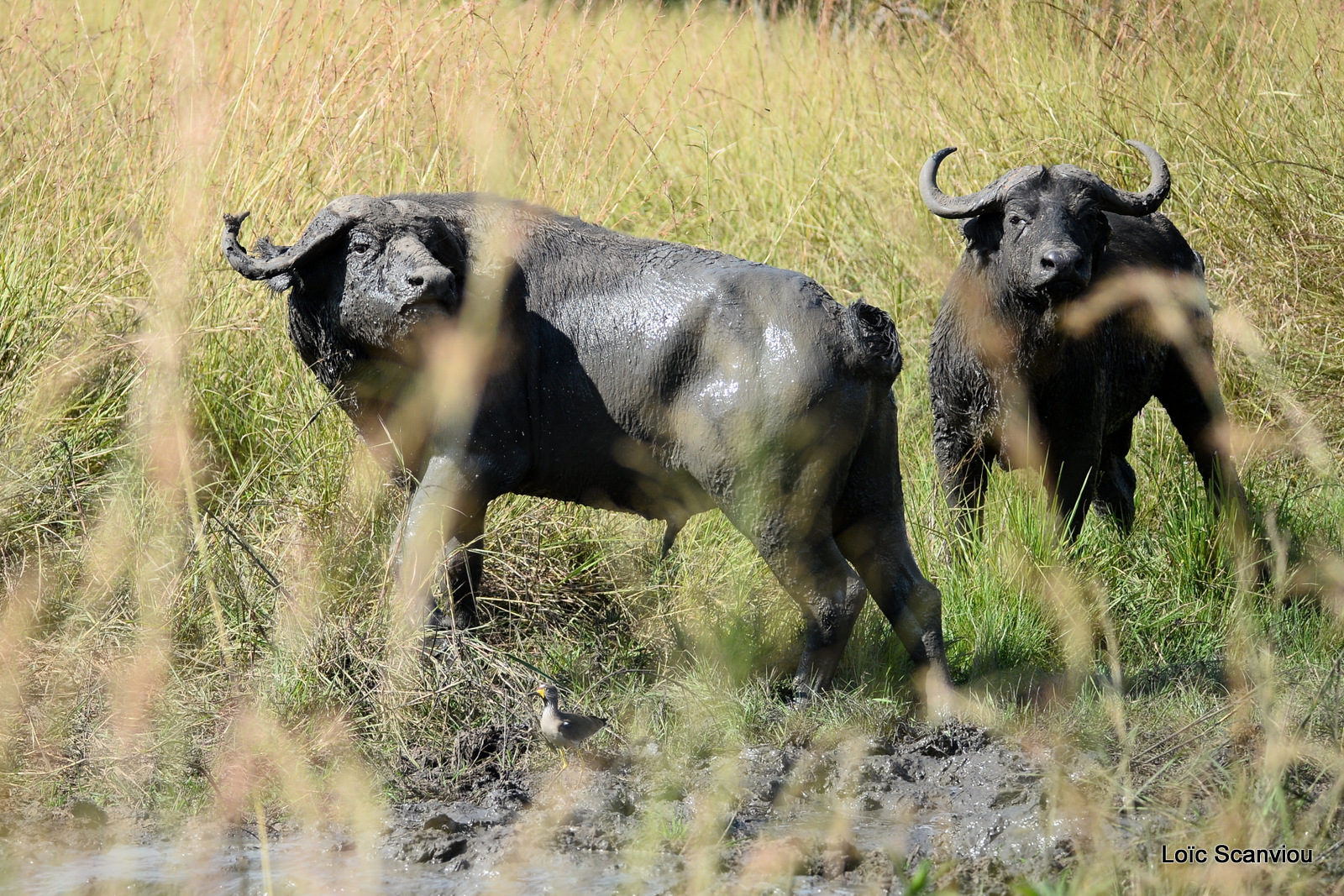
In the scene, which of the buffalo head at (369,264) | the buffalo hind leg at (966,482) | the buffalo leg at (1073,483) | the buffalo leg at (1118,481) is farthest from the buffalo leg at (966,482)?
the buffalo head at (369,264)

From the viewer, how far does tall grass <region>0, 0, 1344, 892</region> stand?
4.47 m

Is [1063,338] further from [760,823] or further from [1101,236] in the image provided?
[760,823]

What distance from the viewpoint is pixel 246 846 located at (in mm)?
3895

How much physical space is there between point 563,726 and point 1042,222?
8.74ft

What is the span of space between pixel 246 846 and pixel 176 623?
4.40 feet

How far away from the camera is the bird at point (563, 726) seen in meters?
4.14

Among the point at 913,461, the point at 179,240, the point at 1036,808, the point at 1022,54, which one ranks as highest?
the point at 1022,54

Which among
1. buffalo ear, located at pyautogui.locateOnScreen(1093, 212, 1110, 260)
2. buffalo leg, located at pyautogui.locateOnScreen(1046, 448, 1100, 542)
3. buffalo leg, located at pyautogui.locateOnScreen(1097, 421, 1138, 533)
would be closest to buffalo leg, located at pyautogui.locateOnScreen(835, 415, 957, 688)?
buffalo leg, located at pyautogui.locateOnScreen(1046, 448, 1100, 542)

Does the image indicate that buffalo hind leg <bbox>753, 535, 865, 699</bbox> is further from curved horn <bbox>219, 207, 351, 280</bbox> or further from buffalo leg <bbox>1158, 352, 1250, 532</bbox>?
buffalo leg <bbox>1158, 352, 1250, 532</bbox>

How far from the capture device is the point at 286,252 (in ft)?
15.0

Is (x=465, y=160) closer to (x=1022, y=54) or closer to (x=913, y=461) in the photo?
(x=913, y=461)

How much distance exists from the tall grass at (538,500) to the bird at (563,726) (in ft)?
0.79

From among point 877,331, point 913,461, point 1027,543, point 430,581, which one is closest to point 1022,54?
point 913,461

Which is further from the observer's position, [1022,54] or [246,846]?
[1022,54]
